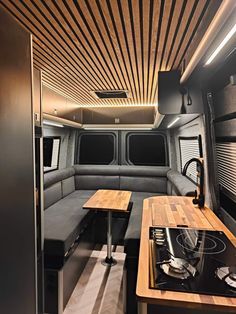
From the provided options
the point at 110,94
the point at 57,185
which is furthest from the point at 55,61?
the point at 57,185

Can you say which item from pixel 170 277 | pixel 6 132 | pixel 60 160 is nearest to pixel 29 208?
pixel 6 132

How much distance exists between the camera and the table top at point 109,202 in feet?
8.96

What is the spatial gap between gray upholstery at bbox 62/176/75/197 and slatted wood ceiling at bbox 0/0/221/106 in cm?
226

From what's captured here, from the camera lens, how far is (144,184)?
462 cm

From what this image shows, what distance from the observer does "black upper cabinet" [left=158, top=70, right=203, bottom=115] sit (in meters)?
2.04

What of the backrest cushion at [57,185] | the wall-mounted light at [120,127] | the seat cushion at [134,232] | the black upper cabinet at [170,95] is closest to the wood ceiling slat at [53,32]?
the black upper cabinet at [170,95]

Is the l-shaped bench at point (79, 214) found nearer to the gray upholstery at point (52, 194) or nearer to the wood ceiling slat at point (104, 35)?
the gray upholstery at point (52, 194)

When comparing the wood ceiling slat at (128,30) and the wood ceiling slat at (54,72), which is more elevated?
the wood ceiling slat at (54,72)

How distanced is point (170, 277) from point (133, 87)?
2345mm

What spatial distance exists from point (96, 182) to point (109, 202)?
5.84ft

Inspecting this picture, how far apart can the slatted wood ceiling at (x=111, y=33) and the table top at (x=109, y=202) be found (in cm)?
149

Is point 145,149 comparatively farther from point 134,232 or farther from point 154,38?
point 154,38

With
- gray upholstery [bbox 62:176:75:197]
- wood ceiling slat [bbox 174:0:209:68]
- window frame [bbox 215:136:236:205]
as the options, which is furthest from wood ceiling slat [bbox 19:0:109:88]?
gray upholstery [bbox 62:176:75:197]

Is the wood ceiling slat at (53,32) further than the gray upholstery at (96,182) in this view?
No
